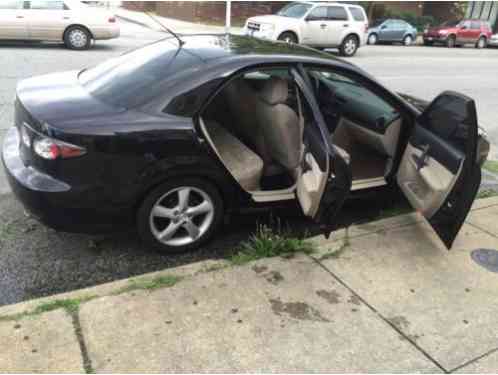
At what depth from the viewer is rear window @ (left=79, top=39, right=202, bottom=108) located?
10.3 feet

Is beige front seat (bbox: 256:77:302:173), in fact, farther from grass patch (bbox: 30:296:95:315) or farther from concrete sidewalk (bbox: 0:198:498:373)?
grass patch (bbox: 30:296:95:315)

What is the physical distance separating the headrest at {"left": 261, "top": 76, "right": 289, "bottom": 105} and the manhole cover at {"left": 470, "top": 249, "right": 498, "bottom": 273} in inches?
76.3

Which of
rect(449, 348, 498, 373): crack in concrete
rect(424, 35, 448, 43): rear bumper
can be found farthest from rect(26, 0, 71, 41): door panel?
rect(424, 35, 448, 43): rear bumper

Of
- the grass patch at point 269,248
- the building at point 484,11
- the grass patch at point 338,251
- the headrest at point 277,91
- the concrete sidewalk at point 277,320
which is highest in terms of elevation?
the building at point 484,11

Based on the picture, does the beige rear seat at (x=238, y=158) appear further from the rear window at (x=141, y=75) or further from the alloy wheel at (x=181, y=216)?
the rear window at (x=141, y=75)

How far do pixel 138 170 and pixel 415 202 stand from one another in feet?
7.08

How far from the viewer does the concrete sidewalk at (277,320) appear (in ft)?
7.91

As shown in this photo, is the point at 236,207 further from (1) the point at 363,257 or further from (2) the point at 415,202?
(2) the point at 415,202

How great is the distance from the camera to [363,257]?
3.46 metres

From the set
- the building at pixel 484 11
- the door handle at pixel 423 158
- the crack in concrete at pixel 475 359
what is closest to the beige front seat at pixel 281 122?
the door handle at pixel 423 158

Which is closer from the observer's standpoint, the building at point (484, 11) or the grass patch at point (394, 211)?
the grass patch at point (394, 211)

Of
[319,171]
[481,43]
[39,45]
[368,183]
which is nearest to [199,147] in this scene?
[319,171]

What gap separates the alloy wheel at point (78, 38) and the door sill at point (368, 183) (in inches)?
438

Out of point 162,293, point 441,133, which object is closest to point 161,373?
point 162,293
